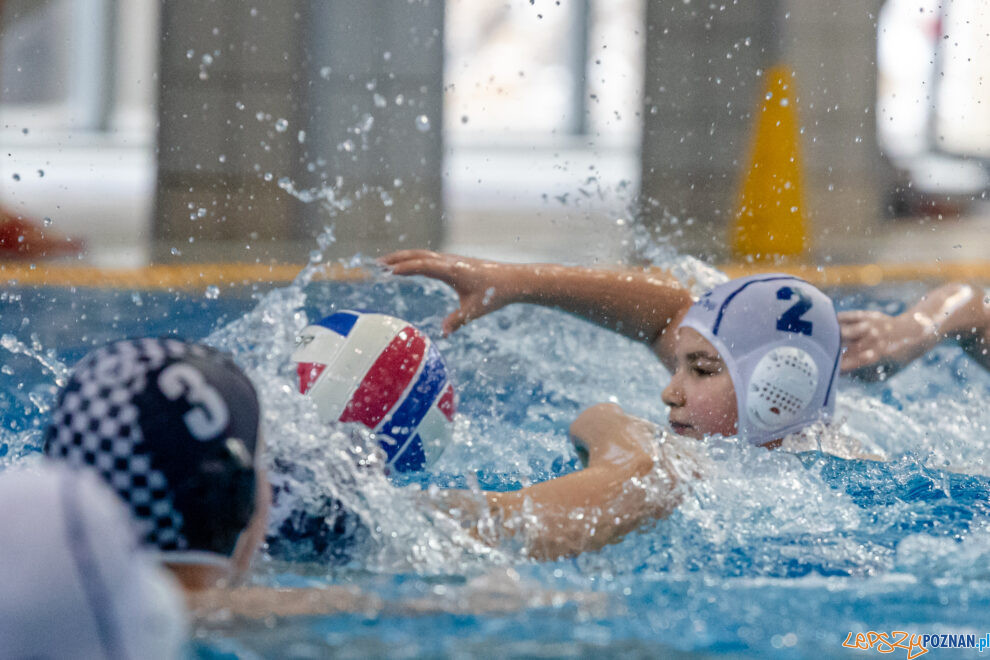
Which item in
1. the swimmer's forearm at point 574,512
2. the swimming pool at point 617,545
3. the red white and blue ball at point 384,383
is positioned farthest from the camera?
the red white and blue ball at point 384,383

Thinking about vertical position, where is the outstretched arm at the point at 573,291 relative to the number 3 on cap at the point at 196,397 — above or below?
below

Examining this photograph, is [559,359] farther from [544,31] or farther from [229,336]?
[544,31]

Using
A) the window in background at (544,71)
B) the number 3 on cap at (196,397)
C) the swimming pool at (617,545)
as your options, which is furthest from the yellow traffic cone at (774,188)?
the window in background at (544,71)

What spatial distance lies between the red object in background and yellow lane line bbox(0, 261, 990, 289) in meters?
0.64

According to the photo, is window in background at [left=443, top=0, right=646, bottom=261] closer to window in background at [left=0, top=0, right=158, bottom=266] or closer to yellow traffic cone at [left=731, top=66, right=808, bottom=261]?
yellow traffic cone at [left=731, top=66, right=808, bottom=261]

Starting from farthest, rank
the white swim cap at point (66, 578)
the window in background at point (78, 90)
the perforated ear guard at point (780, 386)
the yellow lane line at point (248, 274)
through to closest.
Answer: the window in background at point (78, 90) → the yellow lane line at point (248, 274) → the perforated ear guard at point (780, 386) → the white swim cap at point (66, 578)

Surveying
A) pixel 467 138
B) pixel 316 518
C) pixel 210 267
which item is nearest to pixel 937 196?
pixel 467 138

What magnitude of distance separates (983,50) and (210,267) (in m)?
12.0

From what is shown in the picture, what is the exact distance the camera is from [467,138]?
45.9 ft

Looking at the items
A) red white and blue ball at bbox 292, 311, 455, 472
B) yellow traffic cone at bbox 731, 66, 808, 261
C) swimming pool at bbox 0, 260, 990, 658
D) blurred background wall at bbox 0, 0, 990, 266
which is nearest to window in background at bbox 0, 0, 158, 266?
blurred background wall at bbox 0, 0, 990, 266

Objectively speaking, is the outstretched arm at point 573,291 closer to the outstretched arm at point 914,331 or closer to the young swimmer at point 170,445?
the outstretched arm at point 914,331

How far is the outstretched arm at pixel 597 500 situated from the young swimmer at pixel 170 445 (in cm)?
58

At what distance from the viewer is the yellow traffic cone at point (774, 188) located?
6.18 metres

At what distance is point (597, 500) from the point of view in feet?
6.04
